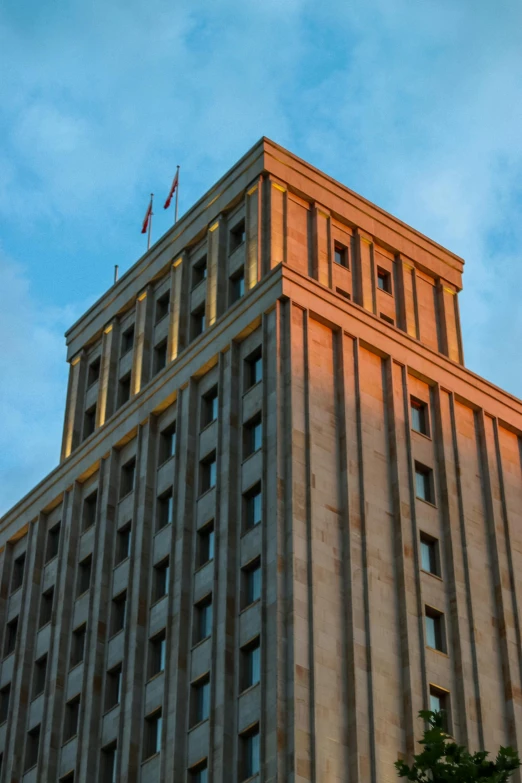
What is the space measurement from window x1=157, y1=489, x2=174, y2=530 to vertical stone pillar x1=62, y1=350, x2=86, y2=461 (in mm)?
12143

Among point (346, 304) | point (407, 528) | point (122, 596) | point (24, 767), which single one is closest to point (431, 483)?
point (407, 528)

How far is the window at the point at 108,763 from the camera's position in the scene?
63459mm

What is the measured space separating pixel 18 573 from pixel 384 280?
2301 centimetres

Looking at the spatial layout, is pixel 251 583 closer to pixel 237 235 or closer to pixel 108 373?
pixel 237 235

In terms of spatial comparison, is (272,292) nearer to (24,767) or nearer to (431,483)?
(431,483)

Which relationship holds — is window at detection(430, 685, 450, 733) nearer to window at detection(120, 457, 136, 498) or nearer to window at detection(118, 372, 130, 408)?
window at detection(120, 457, 136, 498)

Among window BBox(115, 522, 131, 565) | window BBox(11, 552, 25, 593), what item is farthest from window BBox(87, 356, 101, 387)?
window BBox(115, 522, 131, 565)

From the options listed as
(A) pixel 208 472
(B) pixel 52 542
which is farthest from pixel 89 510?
(A) pixel 208 472

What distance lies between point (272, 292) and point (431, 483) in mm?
10543

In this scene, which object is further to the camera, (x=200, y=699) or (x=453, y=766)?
(x=200, y=699)

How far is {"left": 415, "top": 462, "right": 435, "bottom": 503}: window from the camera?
67250 millimetres

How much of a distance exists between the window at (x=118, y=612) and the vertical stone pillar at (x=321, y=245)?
16587 mm

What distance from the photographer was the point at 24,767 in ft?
228

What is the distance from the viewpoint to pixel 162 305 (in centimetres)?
7919
